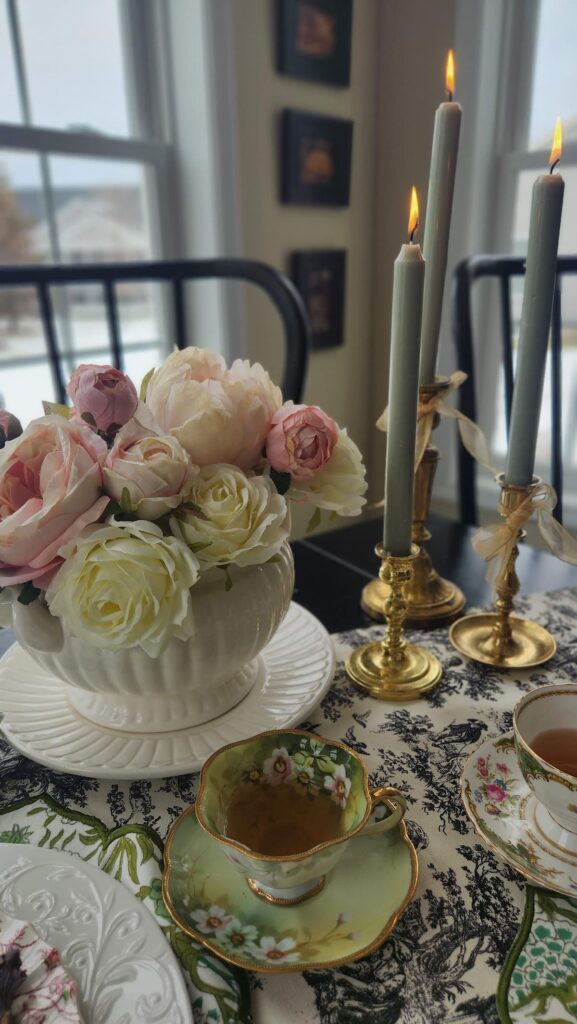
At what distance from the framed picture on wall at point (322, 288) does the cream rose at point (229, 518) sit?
1.42 metres

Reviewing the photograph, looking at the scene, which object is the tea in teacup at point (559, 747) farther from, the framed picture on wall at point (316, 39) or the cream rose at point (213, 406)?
the framed picture on wall at point (316, 39)

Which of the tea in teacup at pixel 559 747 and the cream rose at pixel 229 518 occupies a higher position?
the cream rose at pixel 229 518

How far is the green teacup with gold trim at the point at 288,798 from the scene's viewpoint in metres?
0.38

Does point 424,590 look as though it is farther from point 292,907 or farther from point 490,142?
point 490,142

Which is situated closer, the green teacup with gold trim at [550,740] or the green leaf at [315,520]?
the green teacup with gold trim at [550,740]

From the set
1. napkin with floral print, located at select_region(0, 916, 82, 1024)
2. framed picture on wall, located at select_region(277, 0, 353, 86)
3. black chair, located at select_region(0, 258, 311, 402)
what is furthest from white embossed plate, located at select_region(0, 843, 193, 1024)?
framed picture on wall, located at select_region(277, 0, 353, 86)

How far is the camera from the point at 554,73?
1.59 metres

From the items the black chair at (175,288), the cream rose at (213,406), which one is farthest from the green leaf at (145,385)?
Answer: the black chair at (175,288)

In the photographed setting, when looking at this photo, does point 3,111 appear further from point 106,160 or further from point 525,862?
point 525,862

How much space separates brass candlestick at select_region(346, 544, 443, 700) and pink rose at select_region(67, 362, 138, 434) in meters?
0.24

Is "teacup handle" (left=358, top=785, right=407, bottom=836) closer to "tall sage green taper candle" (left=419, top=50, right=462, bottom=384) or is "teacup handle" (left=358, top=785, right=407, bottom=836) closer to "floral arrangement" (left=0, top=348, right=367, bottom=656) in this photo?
"floral arrangement" (left=0, top=348, right=367, bottom=656)

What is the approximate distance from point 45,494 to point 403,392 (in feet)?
0.86

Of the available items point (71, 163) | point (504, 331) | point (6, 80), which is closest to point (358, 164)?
point (71, 163)

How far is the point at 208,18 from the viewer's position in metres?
1.38
